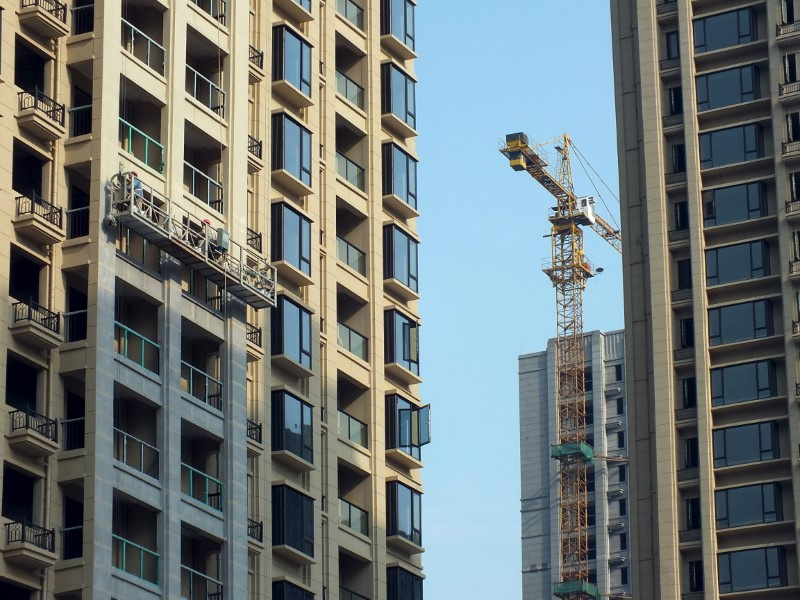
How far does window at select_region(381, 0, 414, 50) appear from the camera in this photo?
94.0 meters

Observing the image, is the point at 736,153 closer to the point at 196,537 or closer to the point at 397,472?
the point at 397,472

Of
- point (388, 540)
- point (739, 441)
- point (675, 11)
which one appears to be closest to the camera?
point (388, 540)


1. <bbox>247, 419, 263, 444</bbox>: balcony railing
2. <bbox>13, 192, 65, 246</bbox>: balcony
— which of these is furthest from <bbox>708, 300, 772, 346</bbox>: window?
<bbox>13, 192, 65, 246</bbox>: balcony

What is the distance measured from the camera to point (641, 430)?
4636 inches

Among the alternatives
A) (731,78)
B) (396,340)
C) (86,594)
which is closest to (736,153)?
(731,78)

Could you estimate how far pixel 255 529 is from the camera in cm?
7556

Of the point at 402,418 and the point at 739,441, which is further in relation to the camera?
the point at 739,441

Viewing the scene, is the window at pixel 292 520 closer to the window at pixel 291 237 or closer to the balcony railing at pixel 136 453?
the balcony railing at pixel 136 453

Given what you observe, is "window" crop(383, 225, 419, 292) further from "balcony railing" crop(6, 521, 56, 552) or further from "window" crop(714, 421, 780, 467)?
"window" crop(714, 421, 780, 467)

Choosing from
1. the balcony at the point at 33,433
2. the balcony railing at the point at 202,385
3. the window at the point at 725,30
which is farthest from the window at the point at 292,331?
the window at the point at 725,30

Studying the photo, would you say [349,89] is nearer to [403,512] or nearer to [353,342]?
[353,342]

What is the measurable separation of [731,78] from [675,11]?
20.9 ft

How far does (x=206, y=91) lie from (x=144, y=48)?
186 inches

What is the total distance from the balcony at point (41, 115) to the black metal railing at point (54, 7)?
2.79 meters
